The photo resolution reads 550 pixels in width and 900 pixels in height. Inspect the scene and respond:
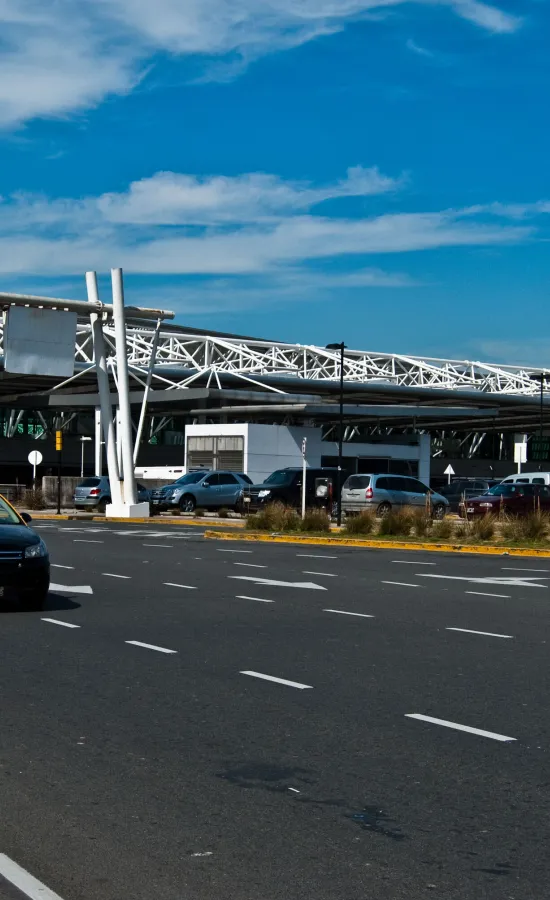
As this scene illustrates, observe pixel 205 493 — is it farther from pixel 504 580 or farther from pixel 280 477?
pixel 504 580

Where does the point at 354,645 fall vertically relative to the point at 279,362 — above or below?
below

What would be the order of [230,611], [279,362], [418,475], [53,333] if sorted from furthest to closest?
[279,362], [418,475], [53,333], [230,611]

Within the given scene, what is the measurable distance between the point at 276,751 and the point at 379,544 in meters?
22.2

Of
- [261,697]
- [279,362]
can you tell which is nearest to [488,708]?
[261,697]

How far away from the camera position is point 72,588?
57.3 feet

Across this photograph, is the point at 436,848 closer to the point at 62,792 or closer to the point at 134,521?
the point at 62,792

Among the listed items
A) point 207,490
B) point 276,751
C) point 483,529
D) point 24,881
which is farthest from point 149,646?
point 207,490

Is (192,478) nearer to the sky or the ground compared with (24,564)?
nearer to the sky

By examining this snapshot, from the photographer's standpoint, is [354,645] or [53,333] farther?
[53,333]

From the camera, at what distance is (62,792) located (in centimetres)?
622

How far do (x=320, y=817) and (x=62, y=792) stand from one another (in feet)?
4.57

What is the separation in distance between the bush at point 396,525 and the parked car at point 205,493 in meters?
16.8

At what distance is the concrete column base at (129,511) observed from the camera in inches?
1702

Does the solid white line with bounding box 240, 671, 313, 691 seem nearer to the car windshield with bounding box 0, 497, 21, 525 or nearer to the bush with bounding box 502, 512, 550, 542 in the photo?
the car windshield with bounding box 0, 497, 21, 525
